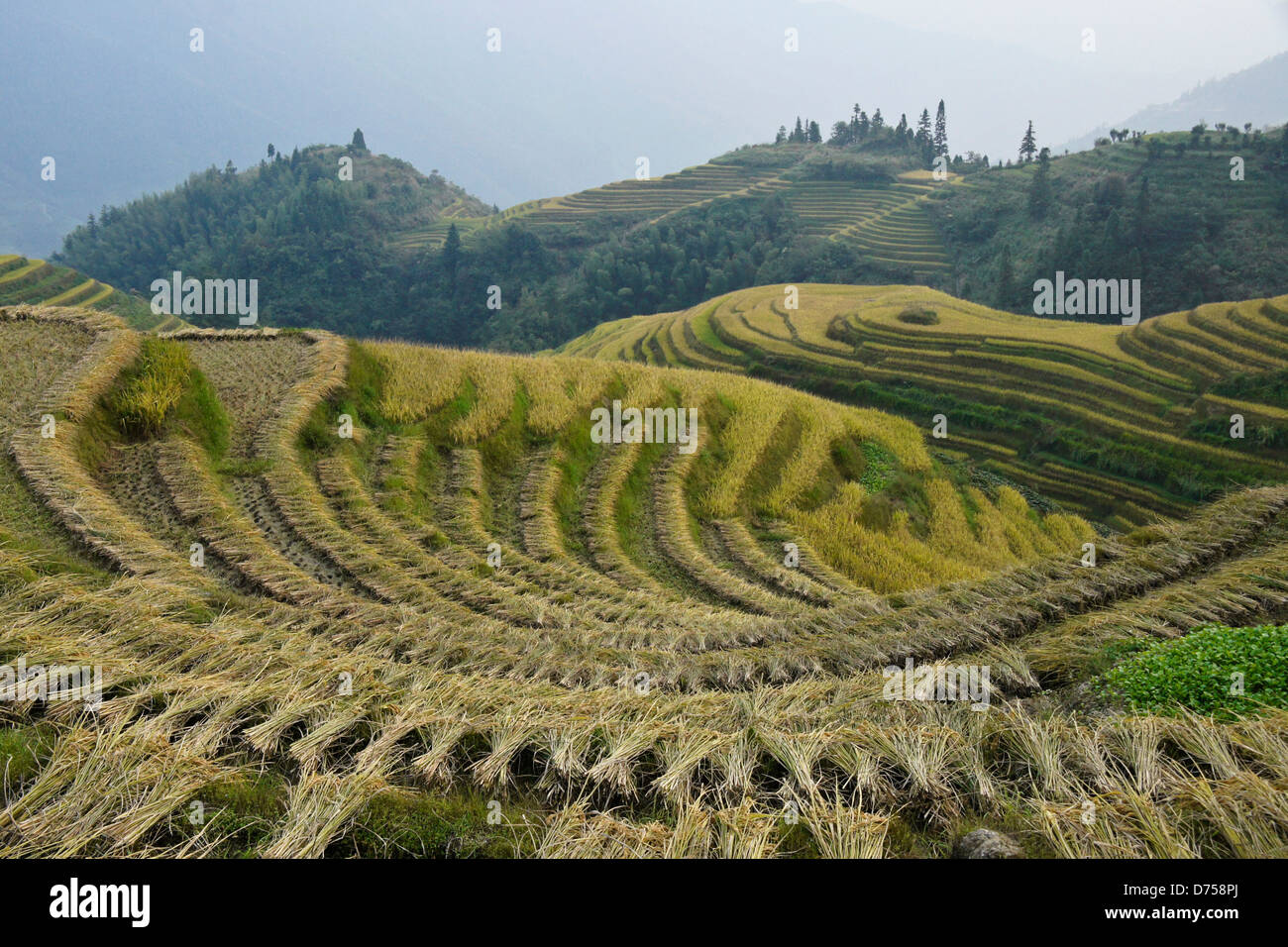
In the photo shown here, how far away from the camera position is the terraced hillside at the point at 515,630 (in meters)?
2.94

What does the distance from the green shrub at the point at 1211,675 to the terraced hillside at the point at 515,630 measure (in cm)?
44

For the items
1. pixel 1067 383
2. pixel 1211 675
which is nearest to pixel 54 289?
pixel 1067 383

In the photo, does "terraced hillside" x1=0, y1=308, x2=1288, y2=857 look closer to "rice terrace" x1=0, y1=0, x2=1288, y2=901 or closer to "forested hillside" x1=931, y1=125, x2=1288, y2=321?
"rice terrace" x1=0, y1=0, x2=1288, y2=901

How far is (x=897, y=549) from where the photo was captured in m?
13.7

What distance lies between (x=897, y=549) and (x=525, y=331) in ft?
195

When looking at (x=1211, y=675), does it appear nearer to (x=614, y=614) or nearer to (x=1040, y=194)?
(x=614, y=614)

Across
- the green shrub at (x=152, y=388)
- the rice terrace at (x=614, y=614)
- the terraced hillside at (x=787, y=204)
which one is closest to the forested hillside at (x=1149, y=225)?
the terraced hillside at (x=787, y=204)

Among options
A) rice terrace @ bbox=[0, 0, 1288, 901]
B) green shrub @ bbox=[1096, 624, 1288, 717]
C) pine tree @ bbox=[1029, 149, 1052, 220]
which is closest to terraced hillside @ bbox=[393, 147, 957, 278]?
pine tree @ bbox=[1029, 149, 1052, 220]

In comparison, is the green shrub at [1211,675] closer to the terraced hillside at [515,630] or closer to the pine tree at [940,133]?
the terraced hillside at [515,630]

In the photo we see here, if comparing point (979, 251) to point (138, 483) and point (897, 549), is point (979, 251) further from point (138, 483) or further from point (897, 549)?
point (138, 483)

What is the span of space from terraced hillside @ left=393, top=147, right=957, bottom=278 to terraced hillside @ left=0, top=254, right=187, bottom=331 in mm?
43404

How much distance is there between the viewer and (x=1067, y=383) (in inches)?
1098

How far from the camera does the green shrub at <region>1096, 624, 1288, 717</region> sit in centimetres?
409
